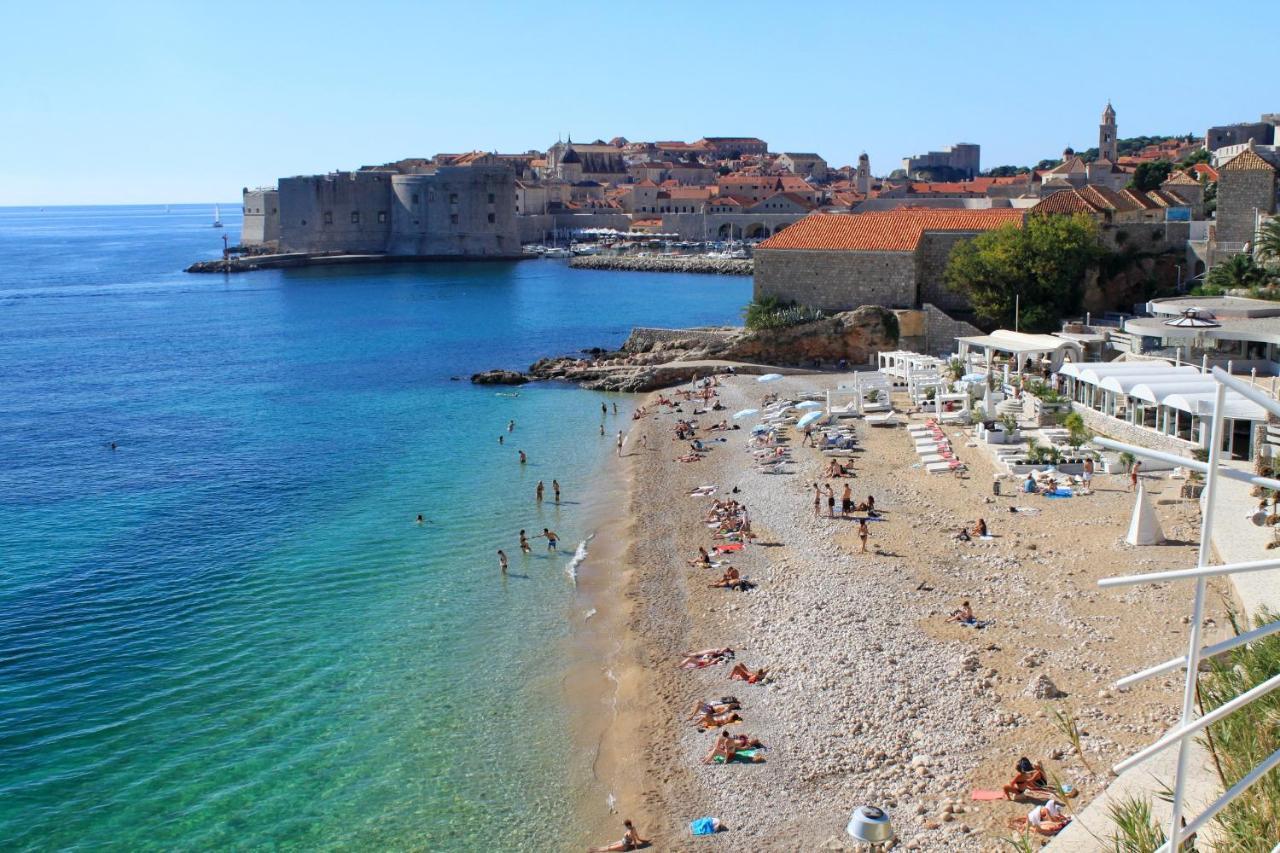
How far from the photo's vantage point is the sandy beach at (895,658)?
1061 cm

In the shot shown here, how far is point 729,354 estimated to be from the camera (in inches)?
1345

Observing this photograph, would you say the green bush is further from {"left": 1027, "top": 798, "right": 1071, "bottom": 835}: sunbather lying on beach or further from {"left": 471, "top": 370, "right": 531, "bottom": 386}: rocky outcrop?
{"left": 1027, "top": 798, "right": 1071, "bottom": 835}: sunbather lying on beach

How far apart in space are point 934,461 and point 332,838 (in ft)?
43.4

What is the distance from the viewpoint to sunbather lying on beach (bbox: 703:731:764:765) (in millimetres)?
11547

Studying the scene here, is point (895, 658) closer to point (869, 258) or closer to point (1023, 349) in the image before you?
point (1023, 349)

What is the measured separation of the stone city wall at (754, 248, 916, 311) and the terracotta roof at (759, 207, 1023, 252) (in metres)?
0.25

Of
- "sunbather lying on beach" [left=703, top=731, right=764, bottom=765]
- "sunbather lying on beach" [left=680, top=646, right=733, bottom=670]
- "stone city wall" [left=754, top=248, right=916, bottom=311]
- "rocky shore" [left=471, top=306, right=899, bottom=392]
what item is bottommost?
"sunbather lying on beach" [left=703, top=731, right=764, bottom=765]

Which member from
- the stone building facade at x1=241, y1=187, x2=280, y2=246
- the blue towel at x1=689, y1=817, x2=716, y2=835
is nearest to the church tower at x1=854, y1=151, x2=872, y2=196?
the stone building facade at x1=241, y1=187, x2=280, y2=246

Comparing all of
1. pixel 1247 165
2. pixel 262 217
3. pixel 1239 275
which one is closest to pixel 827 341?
pixel 1239 275

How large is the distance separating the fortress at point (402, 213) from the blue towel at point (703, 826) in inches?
3033

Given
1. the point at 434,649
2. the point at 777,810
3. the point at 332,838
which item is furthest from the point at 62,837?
the point at 777,810

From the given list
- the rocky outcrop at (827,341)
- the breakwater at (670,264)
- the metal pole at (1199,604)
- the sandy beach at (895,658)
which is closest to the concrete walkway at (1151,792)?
the sandy beach at (895,658)

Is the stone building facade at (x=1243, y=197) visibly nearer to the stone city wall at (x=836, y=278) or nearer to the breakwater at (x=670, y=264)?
the stone city wall at (x=836, y=278)

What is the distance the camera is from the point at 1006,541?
54.4 ft
